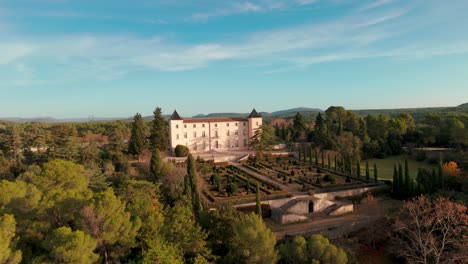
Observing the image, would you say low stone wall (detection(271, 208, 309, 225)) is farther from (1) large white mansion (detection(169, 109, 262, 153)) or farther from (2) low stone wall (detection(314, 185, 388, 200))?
(1) large white mansion (detection(169, 109, 262, 153))

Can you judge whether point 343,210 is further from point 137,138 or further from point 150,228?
point 137,138

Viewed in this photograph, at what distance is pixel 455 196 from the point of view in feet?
77.2

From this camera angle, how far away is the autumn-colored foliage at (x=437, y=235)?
645 inches

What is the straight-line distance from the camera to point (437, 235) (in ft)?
64.5

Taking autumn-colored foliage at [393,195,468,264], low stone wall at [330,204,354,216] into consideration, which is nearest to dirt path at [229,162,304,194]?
low stone wall at [330,204,354,216]

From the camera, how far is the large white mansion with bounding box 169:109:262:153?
157 ft

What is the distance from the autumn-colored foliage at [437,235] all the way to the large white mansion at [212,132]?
3303 cm

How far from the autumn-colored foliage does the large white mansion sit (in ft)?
108

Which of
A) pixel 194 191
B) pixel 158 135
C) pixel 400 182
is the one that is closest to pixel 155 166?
pixel 194 191

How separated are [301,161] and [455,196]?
21606 mm

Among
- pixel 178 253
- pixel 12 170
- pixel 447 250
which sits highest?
pixel 12 170

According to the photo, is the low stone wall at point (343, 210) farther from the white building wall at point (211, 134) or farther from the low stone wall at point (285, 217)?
the white building wall at point (211, 134)

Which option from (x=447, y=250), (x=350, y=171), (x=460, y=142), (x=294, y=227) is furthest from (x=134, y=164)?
(x=460, y=142)

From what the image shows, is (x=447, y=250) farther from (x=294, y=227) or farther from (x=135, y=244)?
(x=135, y=244)
